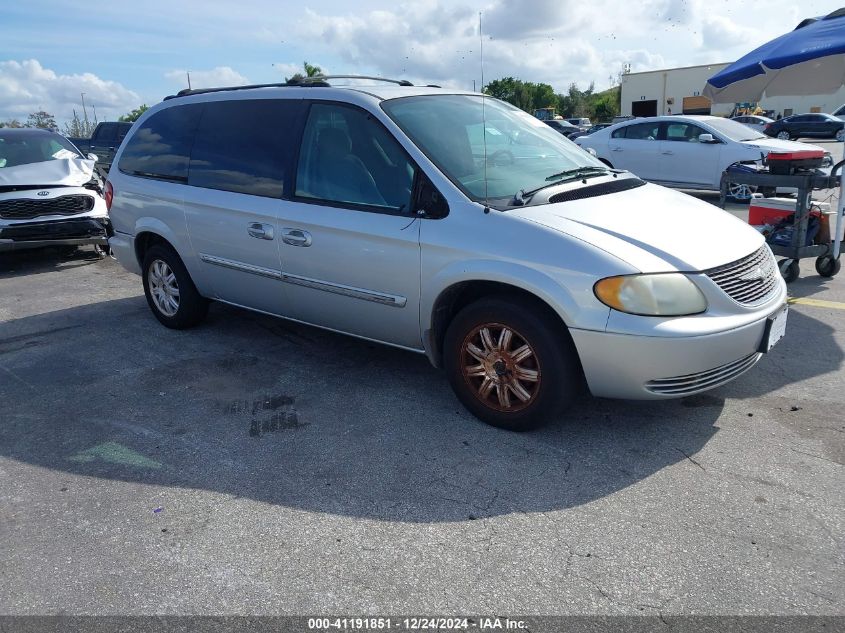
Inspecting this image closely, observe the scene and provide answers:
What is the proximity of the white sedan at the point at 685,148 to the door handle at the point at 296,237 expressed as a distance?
30.6ft

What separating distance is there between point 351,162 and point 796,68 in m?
5.62

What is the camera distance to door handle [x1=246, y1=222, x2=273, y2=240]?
181 inches

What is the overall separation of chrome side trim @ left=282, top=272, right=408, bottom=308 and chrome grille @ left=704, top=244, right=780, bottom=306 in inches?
66.3

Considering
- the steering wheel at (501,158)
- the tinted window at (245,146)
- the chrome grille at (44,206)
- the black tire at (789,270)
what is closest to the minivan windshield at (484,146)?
the steering wheel at (501,158)

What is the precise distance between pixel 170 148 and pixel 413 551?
4.02 meters

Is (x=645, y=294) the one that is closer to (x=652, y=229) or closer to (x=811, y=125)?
(x=652, y=229)

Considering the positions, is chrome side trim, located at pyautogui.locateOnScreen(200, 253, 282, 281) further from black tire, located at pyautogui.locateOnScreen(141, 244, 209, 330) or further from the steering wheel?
the steering wheel

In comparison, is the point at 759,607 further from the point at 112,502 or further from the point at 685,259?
the point at 112,502

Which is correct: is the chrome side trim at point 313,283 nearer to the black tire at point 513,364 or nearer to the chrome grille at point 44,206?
the black tire at point 513,364

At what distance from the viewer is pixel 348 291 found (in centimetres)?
426

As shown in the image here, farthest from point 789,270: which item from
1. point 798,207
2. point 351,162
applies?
point 351,162

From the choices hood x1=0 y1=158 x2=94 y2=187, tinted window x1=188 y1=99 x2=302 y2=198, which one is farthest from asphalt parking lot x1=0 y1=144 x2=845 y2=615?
hood x1=0 y1=158 x2=94 y2=187

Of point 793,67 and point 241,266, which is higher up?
point 793,67

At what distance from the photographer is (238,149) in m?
4.94
